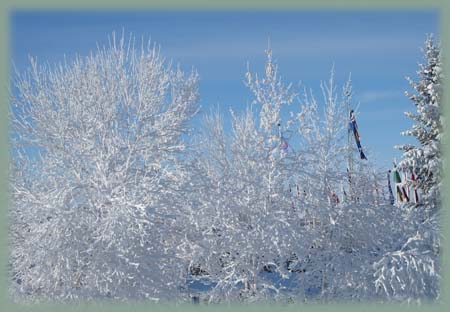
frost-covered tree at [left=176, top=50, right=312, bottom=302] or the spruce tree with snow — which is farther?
the spruce tree with snow

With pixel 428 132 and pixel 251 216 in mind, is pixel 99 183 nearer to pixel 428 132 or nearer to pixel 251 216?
pixel 251 216

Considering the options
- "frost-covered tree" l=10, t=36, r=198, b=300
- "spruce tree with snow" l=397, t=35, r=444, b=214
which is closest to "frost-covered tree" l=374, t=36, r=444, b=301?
"spruce tree with snow" l=397, t=35, r=444, b=214

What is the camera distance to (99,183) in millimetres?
10117

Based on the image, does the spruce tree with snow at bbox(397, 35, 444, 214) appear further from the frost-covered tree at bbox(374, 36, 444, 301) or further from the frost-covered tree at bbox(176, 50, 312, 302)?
the frost-covered tree at bbox(176, 50, 312, 302)

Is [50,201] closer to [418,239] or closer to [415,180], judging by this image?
[418,239]

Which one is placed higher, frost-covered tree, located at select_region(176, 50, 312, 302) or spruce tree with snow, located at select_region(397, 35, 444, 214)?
spruce tree with snow, located at select_region(397, 35, 444, 214)

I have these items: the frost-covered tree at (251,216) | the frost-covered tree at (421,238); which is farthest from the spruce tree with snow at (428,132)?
A: the frost-covered tree at (251,216)

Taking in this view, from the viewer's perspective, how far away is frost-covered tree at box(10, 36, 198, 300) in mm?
9352

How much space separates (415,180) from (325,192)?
7.26 metres

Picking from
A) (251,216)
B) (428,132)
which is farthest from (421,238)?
(428,132)

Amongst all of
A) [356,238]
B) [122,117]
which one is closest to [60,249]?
[122,117]

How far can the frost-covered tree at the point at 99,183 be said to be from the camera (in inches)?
368

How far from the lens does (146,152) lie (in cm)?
1098

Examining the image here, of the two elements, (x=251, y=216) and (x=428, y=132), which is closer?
(x=251, y=216)
